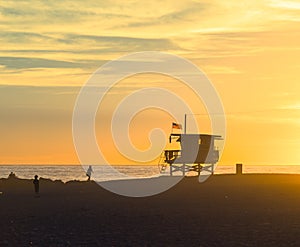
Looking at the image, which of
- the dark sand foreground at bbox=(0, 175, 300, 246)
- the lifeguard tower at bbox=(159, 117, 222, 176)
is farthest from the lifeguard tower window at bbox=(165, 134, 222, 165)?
the dark sand foreground at bbox=(0, 175, 300, 246)

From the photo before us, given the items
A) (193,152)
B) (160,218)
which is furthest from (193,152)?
(160,218)

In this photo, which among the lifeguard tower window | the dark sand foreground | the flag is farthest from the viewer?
the flag

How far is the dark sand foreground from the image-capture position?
2831 cm

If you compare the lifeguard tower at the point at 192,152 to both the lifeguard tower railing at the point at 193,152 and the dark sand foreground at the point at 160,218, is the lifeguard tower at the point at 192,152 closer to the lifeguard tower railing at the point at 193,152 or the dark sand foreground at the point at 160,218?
the lifeguard tower railing at the point at 193,152

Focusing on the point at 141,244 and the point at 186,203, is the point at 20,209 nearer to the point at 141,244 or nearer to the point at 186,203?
the point at 186,203

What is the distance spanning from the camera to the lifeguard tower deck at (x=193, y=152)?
3091 inches

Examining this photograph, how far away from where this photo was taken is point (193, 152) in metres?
79.9

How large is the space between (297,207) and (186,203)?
7.92 m

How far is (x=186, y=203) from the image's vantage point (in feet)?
147

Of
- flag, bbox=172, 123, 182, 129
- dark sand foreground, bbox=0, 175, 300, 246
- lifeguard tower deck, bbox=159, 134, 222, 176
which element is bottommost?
dark sand foreground, bbox=0, 175, 300, 246

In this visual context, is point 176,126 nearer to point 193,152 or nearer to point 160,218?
point 193,152

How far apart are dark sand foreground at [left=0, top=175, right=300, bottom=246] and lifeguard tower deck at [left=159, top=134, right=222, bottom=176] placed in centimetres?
2238

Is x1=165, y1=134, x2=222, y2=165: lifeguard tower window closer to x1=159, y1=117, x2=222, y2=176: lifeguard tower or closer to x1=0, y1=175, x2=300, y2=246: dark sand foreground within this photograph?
x1=159, y1=117, x2=222, y2=176: lifeguard tower

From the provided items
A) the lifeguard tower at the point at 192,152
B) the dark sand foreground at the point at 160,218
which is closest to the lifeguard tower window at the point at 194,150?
the lifeguard tower at the point at 192,152
